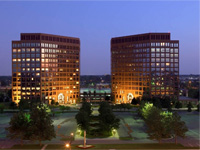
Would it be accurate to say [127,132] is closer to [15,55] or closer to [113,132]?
[113,132]

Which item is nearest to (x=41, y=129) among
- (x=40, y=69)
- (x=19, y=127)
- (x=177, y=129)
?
(x=19, y=127)

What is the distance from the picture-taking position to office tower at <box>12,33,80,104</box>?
16238 cm

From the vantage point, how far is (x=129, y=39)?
595 feet

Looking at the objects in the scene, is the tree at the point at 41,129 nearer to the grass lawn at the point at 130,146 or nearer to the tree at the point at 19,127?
the tree at the point at 19,127

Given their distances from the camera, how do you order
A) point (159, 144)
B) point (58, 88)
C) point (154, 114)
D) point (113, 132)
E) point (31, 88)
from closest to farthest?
point (159, 144)
point (154, 114)
point (113, 132)
point (31, 88)
point (58, 88)

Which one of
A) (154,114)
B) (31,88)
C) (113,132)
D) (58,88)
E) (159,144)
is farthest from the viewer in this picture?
(58,88)

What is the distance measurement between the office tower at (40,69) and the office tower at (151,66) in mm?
53134

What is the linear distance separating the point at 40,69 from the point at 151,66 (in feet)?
287

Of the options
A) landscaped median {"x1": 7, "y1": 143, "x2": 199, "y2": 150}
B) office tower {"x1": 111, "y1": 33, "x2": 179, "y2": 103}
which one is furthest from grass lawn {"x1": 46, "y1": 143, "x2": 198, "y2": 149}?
office tower {"x1": 111, "y1": 33, "x2": 179, "y2": 103}

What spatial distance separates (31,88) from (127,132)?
108735 mm

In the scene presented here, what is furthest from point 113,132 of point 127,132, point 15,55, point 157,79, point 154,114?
point 15,55

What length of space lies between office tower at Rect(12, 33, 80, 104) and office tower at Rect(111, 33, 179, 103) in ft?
174

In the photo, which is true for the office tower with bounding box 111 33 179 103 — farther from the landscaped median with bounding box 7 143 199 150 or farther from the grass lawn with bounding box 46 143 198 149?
the grass lawn with bounding box 46 143 198 149

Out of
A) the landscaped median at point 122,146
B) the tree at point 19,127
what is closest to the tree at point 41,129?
the tree at point 19,127
